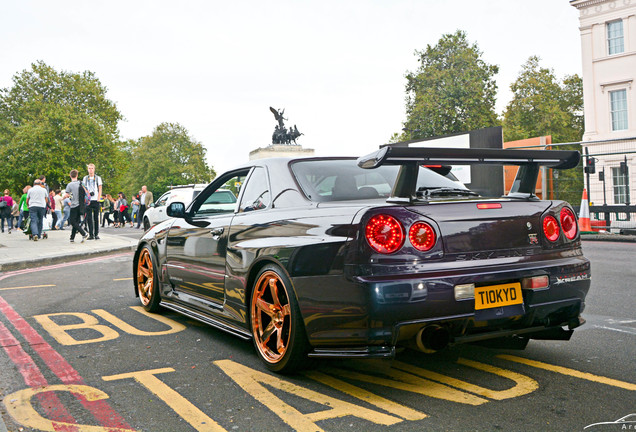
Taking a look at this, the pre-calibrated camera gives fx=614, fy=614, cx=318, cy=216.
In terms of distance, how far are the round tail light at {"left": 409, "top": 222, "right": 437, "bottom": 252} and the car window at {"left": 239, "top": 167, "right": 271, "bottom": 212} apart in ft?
4.21

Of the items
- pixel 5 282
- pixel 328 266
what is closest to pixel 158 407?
pixel 328 266

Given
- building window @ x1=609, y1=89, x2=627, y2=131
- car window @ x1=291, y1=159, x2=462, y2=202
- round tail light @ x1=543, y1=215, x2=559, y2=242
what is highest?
building window @ x1=609, y1=89, x2=627, y2=131

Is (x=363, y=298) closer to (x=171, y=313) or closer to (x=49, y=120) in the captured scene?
(x=171, y=313)

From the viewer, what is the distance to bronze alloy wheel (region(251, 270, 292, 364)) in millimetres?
3838

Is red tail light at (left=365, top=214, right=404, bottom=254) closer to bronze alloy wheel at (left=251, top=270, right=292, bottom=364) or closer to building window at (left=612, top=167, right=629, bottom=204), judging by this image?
bronze alloy wheel at (left=251, top=270, right=292, bottom=364)

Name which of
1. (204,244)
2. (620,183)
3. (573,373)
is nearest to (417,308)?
(573,373)

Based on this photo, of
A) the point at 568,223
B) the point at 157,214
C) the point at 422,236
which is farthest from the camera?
the point at 157,214

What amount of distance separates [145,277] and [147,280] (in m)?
0.09

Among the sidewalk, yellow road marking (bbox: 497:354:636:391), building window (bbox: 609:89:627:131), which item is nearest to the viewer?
yellow road marking (bbox: 497:354:636:391)

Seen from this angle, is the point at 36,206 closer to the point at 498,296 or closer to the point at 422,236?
the point at 422,236

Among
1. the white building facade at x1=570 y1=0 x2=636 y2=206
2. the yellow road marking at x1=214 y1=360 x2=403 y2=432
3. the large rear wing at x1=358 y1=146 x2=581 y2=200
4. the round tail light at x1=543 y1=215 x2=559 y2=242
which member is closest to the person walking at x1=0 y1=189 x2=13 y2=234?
the yellow road marking at x1=214 y1=360 x2=403 y2=432

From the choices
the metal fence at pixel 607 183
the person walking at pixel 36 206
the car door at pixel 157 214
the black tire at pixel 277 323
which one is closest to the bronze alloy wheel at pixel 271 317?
the black tire at pixel 277 323

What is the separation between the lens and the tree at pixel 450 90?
49.7 m

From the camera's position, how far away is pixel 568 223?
3.88 m
